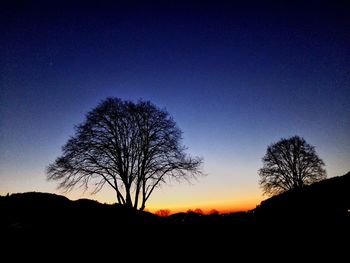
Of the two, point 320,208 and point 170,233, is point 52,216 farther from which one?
point 320,208

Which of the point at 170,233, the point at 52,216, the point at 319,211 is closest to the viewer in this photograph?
the point at 319,211

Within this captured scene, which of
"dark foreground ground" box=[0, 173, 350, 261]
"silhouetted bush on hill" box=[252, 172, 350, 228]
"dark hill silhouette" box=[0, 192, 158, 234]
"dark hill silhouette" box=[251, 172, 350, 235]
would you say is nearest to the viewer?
"dark foreground ground" box=[0, 173, 350, 261]

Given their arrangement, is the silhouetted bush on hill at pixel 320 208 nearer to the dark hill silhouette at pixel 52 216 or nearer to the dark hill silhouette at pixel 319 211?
the dark hill silhouette at pixel 319 211

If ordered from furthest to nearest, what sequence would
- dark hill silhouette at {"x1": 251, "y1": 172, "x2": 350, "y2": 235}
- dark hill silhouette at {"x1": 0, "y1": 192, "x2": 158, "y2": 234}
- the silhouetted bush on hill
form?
the silhouetted bush on hill → dark hill silhouette at {"x1": 251, "y1": 172, "x2": 350, "y2": 235} → dark hill silhouette at {"x1": 0, "y1": 192, "x2": 158, "y2": 234}

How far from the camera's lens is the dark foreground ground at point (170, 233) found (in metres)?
5.74

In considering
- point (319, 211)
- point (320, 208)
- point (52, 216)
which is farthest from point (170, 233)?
point (320, 208)

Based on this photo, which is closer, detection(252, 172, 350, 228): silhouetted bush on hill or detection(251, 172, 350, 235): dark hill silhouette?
detection(251, 172, 350, 235): dark hill silhouette

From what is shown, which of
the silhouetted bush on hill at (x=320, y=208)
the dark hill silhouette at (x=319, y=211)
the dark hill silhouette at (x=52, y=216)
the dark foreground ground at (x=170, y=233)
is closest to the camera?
the dark foreground ground at (x=170, y=233)

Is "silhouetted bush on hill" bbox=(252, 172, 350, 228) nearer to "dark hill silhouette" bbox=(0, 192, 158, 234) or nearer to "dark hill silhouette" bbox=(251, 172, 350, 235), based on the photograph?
"dark hill silhouette" bbox=(251, 172, 350, 235)

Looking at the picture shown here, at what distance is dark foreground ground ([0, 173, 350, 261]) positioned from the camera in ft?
18.8

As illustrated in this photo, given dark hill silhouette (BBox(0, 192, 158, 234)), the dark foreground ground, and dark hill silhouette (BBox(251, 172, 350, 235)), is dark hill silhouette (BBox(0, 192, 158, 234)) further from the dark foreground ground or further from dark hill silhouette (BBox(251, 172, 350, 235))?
dark hill silhouette (BBox(251, 172, 350, 235))

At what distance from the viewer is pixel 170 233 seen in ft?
27.0

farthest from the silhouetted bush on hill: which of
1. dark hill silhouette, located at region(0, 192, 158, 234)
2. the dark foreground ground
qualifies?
dark hill silhouette, located at region(0, 192, 158, 234)

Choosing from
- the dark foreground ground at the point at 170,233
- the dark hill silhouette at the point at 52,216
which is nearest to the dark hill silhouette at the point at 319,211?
the dark foreground ground at the point at 170,233
